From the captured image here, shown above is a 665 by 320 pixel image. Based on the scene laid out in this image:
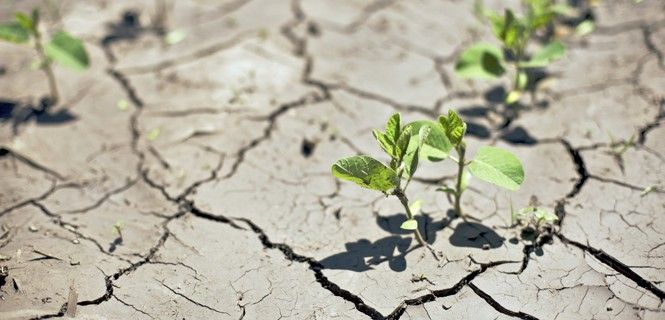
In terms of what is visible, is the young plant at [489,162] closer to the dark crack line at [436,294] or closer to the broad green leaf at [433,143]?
the broad green leaf at [433,143]

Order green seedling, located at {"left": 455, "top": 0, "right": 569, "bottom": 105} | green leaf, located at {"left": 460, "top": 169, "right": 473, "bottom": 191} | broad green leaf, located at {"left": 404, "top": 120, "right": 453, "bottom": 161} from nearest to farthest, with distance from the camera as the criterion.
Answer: broad green leaf, located at {"left": 404, "top": 120, "right": 453, "bottom": 161} < green leaf, located at {"left": 460, "top": 169, "right": 473, "bottom": 191} < green seedling, located at {"left": 455, "top": 0, "right": 569, "bottom": 105}

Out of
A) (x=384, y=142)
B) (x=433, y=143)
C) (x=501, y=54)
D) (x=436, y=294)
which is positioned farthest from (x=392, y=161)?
(x=501, y=54)

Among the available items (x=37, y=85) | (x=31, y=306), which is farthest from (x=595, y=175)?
(x=37, y=85)

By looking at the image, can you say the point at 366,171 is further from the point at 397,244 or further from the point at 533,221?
the point at 533,221

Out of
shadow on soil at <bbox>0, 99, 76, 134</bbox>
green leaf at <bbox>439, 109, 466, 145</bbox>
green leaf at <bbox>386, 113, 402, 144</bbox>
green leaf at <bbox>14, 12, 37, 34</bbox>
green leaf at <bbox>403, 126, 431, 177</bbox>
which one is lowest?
green leaf at <bbox>403, 126, 431, 177</bbox>

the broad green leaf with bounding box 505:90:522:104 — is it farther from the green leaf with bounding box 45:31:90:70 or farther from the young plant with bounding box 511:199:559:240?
the green leaf with bounding box 45:31:90:70

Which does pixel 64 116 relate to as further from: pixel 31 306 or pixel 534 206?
pixel 534 206

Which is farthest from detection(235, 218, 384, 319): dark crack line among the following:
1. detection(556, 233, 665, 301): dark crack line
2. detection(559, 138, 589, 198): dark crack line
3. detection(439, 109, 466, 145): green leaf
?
detection(559, 138, 589, 198): dark crack line

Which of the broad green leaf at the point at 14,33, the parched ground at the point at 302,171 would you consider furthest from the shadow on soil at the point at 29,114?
the broad green leaf at the point at 14,33
